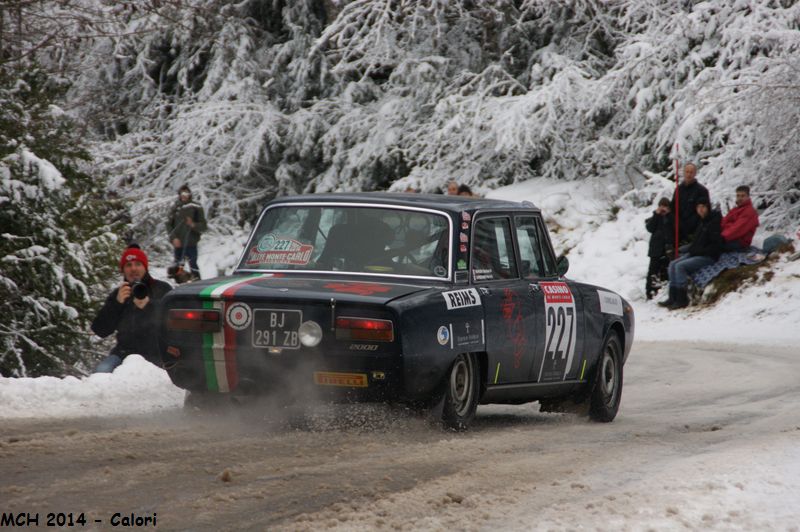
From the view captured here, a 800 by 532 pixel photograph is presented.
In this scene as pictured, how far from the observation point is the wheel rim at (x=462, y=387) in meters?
8.31

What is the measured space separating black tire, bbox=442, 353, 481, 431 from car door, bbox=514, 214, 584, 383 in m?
0.81

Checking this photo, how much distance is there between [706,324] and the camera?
65.9 ft

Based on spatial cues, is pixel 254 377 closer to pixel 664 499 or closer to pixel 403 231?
pixel 403 231

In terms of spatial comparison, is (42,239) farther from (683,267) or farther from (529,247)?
(683,267)

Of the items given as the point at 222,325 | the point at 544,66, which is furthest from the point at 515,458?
the point at 544,66

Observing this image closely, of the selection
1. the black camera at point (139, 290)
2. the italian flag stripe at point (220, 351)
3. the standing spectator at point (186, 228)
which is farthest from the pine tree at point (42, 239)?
the standing spectator at point (186, 228)

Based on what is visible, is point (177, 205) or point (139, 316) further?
point (177, 205)

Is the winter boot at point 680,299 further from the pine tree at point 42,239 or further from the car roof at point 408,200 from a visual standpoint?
the car roof at point 408,200

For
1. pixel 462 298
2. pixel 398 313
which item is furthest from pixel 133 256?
pixel 398 313

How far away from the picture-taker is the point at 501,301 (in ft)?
28.9

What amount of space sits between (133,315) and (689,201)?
12887 mm

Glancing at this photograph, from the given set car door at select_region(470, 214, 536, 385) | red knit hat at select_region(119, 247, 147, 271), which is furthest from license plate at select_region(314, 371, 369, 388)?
red knit hat at select_region(119, 247, 147, 271)

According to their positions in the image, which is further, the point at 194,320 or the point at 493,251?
the point at 493,251

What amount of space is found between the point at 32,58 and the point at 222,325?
24.0 ft
